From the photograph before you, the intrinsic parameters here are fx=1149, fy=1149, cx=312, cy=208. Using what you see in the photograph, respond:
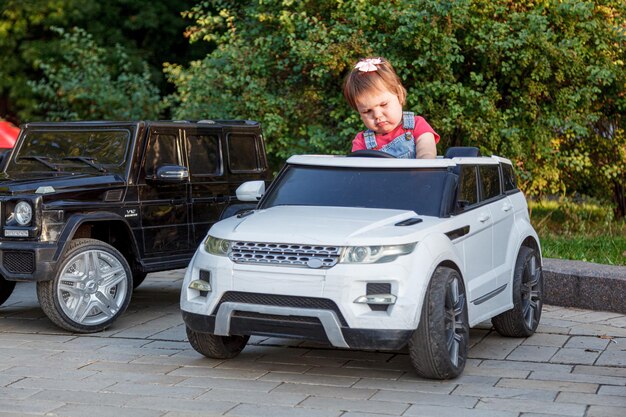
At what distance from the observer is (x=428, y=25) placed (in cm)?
1315

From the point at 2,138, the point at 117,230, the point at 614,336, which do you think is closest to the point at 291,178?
the point at 117,230

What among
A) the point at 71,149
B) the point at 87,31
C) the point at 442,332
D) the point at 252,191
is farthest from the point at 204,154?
the point at 87,31

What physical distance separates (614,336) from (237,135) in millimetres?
3987

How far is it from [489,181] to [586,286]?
6.90ft

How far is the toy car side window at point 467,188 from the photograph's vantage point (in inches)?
298

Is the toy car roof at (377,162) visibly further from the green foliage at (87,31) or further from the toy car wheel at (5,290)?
the green foliage at (87,31)

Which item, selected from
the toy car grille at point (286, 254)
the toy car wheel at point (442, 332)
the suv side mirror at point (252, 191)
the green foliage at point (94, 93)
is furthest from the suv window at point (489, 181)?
the green foliage at point (94, 93)

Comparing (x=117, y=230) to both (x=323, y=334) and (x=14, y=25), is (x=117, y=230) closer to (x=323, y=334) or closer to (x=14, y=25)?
(x=323, y=334)

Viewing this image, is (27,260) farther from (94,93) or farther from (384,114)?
(94,93)

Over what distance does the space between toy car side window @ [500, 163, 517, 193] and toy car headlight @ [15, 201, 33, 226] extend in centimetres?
354

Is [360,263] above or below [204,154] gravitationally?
below

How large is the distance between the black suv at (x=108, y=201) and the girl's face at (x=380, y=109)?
2.07 metres

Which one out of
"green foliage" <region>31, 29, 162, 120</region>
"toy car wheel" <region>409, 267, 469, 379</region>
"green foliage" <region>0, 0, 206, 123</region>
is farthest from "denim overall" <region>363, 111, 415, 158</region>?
"green foliage" <region>0, 0, 206, 123</region>

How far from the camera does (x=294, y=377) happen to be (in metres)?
7.15
